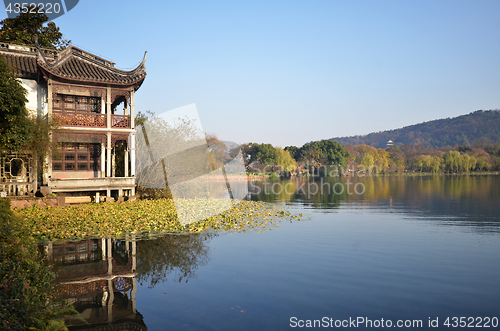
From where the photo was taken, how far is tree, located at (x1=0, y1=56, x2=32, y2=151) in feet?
34.6

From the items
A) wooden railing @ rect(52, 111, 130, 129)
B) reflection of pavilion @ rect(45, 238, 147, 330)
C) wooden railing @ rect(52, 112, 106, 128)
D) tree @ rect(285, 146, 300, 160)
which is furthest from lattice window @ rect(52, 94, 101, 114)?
tree @ rect(285, 146, 300, 160)

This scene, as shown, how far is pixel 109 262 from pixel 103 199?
11461mm

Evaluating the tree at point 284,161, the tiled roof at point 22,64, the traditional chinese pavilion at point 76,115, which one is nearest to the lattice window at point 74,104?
the traditional chinese pavilion at point 76,115

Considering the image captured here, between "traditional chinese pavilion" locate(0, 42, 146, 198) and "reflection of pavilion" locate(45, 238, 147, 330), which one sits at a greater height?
"traditional chinese pavilion" locate(0, 42, 146, 198)

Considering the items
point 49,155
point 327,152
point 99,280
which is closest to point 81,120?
point 49,155

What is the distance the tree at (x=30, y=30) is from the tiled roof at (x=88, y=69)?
8.61 m

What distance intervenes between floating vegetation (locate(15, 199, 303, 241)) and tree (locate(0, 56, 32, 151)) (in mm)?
2787

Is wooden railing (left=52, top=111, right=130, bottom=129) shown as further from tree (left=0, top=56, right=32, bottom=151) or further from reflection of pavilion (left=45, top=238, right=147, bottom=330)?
reflection of pavilion (left=45, top=238, right=147, bottom=330)

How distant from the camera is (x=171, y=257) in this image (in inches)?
346

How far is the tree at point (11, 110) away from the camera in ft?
34.6

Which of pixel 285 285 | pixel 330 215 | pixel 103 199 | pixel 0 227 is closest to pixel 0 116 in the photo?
pixel 0 227

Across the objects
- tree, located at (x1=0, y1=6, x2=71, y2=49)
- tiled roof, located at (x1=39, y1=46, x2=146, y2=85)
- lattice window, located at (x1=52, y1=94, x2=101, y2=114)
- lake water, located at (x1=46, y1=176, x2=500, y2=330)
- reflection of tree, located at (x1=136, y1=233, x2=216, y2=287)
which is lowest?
lake water, located at (x1=46, y1=176, x2=500, y2=330)

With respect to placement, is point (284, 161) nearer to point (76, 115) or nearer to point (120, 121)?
point (120, 121)

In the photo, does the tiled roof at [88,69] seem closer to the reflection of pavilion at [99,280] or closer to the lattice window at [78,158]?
the lattice window at [78,158]
